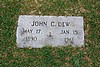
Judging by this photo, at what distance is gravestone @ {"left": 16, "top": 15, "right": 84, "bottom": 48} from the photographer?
4.28 meters

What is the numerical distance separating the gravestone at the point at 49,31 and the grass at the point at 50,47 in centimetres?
9

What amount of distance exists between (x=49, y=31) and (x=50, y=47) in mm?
327

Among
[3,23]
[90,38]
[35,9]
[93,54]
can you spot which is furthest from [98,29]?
[3,23]

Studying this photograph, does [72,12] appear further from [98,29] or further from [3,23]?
[3,23]

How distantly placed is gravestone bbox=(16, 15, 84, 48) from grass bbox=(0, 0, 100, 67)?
9 centimetres

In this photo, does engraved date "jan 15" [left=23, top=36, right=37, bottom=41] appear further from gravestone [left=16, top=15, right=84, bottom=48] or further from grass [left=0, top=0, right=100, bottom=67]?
grass [left=0, top=0, right=100, bottom=67]

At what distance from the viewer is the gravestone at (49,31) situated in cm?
428

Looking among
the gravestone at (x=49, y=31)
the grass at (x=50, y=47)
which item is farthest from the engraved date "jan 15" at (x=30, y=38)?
the grass at (x=50, y=47)

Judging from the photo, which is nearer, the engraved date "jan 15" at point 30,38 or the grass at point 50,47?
the grass at point 50,47

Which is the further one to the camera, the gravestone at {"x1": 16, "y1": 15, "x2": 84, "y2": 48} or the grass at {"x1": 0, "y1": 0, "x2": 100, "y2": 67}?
the gravestone at {"x1": 16, "y1": 15, "x2": 84, "y2": 48}

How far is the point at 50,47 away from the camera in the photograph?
13.9ft

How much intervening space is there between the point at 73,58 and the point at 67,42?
0.33m

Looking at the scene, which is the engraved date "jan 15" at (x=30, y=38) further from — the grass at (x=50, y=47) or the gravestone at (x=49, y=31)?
the grass at (x=50, y=47)

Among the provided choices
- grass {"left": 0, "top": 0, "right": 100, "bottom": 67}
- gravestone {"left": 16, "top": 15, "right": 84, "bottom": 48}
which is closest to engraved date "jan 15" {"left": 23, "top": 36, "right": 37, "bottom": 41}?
gravestone {"left": 16, "top": 15, "right": 84, "bottom": 48}
